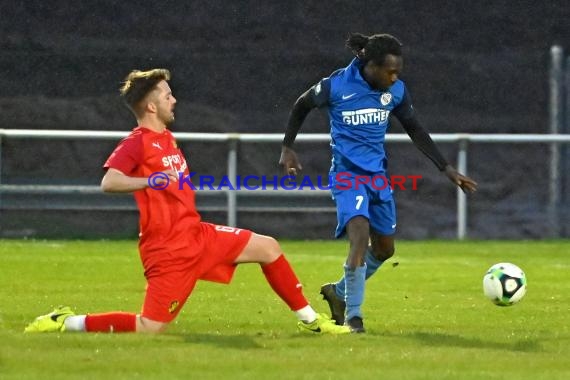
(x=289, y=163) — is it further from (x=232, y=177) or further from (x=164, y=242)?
(x=232, y=177)

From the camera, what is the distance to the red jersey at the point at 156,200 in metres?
7.84

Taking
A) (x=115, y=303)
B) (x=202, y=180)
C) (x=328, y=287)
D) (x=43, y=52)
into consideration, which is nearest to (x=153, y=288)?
(x=328, y=287)

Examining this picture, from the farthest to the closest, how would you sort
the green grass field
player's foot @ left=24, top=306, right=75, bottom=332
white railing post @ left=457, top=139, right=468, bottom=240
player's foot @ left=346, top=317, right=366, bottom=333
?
white railing post @ left=457, top=139, right=468, bottom=240 < player's foot @ left=346, top=317, right=366, bottom=333 < player's foot @ left=24, top=306, right=75, bottom=332 < the green grass field

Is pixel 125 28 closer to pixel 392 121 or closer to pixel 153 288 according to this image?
pixel 392 121

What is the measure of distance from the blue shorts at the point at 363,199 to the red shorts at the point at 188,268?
2.79 feet

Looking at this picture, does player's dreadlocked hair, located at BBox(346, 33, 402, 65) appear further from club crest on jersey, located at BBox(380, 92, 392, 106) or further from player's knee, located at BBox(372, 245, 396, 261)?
player's knee, located at BBox(372, 245, 396, 261)

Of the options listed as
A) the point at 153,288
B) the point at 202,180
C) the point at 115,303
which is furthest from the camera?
the point at 202,180

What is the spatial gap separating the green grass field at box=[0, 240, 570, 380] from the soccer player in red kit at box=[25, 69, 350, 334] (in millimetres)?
213

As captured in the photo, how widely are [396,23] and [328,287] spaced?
10.6 meters

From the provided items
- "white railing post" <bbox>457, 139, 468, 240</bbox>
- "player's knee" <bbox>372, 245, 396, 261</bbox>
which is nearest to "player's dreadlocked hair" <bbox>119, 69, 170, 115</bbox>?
"player's knee" <bbox>372, 245, 396, 261</bbox>

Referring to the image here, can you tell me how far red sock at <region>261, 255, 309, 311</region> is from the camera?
26.2 feet

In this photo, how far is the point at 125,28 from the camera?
1853 centimetres

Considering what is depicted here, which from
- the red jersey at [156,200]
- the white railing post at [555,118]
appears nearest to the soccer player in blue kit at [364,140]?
the red jersey at [156,200]

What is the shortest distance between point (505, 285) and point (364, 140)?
1.28 metres
